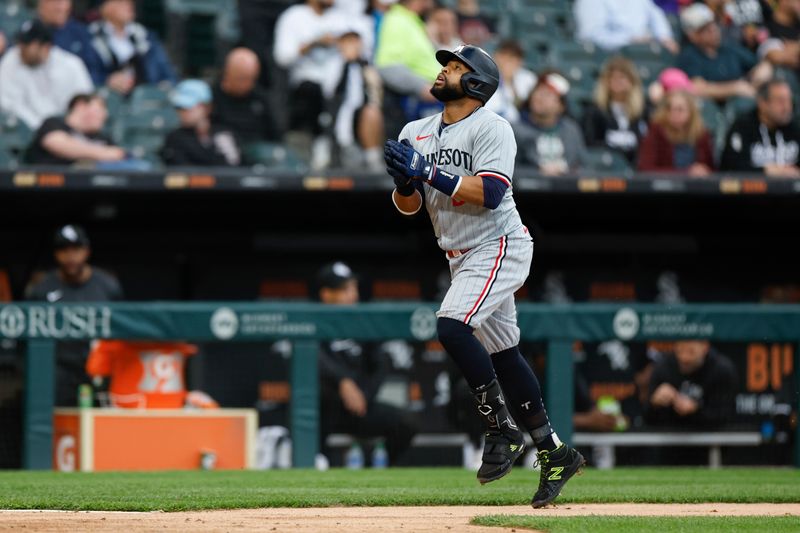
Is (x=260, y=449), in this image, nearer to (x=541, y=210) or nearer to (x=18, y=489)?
(x=18, y=489)

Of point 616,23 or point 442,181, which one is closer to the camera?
point 442,181

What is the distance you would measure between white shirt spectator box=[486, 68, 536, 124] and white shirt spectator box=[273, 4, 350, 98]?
1.23 m

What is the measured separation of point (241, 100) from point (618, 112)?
121 inches

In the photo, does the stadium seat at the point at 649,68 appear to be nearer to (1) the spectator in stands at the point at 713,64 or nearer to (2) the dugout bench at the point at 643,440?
(1) the spectator in stands at the point at 713,64

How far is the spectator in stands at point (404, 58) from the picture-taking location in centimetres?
1062

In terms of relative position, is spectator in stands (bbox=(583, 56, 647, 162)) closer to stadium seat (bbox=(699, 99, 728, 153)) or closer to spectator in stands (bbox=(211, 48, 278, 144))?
stadium seat (bbox=(699, 99, 728, 153))

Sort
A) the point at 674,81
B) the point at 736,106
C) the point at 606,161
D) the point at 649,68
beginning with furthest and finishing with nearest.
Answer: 1. the point at 649,68
2. the point at 736,106
3. the point at 674,81
4. the point at 606,161

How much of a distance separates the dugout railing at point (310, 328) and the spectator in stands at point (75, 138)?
157cm

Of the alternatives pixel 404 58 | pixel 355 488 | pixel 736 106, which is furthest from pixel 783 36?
pixel 355 488

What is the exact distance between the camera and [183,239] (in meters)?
10.7

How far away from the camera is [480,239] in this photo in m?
5.27

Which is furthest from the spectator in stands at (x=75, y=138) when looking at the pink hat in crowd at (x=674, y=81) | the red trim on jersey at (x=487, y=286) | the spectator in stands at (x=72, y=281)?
the red trim on jersey at (x=487, y=286)

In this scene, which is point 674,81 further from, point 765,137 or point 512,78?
point 512,78


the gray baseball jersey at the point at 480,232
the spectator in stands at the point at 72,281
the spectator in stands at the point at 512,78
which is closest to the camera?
the gray baseball jersey at the point at 480,232
